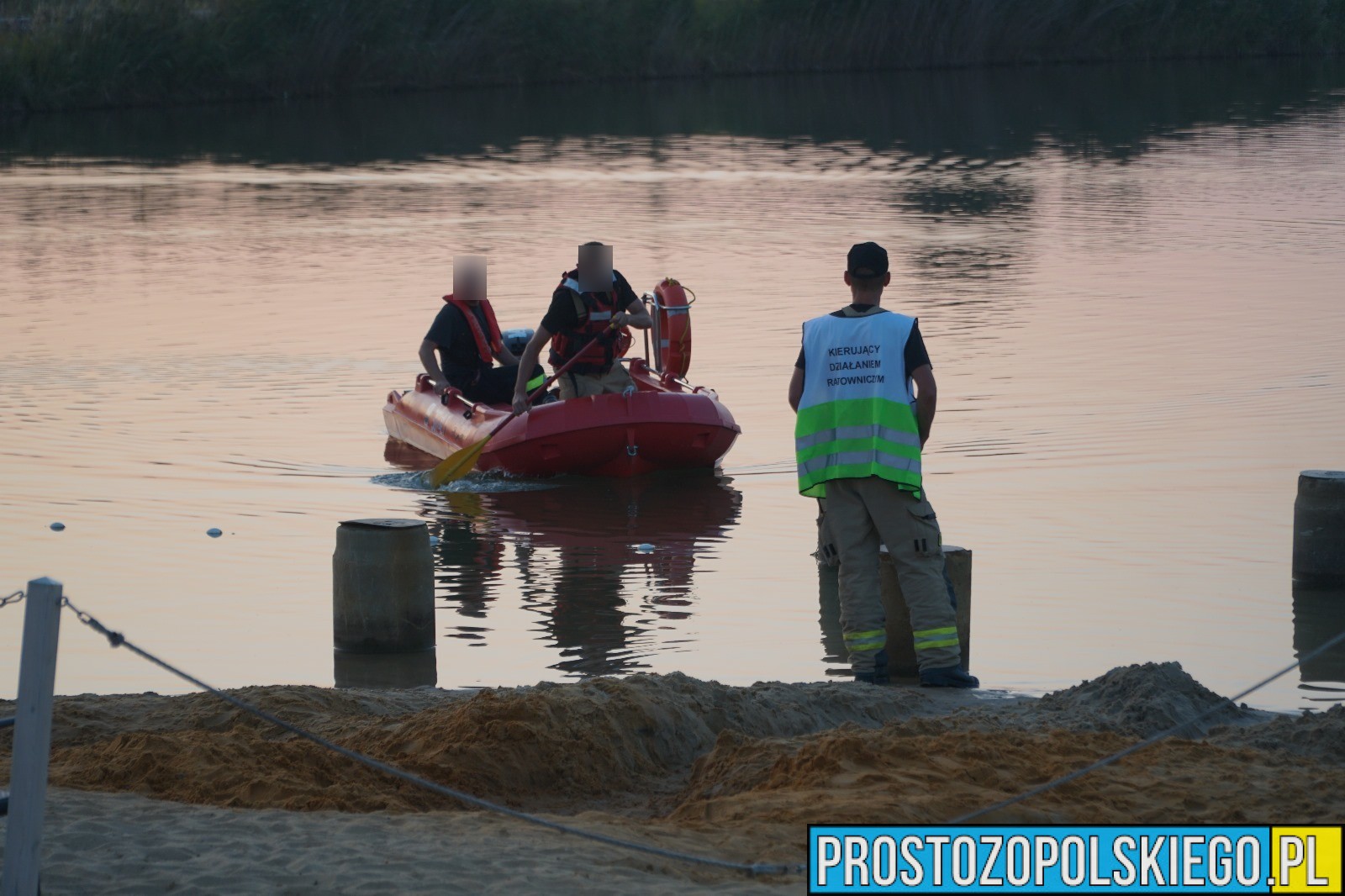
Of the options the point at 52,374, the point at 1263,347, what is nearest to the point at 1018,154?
the point at 1263,347

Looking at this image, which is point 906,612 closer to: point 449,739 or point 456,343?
point 449,739

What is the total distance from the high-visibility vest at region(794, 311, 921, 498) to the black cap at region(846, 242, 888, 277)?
17cm

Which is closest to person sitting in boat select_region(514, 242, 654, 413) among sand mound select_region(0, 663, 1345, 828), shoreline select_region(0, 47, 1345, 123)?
sand mound select_region(0, 663, 1345, 828)

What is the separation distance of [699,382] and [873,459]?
9528mm

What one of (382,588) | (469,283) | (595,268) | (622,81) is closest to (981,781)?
(382,588)

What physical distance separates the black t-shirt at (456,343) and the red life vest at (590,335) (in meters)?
0.99

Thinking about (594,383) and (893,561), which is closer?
(893,561)

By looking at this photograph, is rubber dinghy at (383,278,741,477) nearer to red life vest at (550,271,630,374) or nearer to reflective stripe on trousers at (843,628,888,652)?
red life vest at (550,271,630,374)

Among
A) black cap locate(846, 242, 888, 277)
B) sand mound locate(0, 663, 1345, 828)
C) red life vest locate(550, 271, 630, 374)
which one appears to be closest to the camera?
sand mound locate(0, 663, 1345, 828)

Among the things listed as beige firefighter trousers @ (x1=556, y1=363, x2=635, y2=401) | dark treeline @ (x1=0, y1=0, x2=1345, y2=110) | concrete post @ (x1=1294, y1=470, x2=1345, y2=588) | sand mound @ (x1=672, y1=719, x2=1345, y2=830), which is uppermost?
dark treeline @ (x1=0, y1=0, x2=1345, y2=110)

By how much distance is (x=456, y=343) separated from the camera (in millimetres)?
14773

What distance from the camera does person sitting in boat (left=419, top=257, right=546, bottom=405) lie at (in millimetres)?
14453

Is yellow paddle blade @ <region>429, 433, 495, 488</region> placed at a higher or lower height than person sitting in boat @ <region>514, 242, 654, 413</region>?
lower

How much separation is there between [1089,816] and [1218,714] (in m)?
1.99
